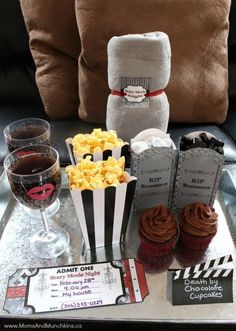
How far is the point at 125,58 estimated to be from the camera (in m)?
0.99

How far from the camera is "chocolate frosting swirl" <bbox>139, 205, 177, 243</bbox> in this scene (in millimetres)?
751

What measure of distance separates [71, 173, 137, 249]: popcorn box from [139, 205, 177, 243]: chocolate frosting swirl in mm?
49

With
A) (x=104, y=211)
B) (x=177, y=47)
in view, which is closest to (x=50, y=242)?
(x=104, y=211)

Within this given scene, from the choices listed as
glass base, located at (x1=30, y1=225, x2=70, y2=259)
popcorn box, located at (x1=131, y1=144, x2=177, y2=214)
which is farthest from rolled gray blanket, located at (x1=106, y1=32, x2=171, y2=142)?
glass base, located at (x1=30, y1=225, x2=70, y2=259)

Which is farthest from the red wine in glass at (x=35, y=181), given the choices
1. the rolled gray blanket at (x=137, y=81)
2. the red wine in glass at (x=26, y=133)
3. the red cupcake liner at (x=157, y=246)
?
the rolled gray blanket at (x=137, y=81)

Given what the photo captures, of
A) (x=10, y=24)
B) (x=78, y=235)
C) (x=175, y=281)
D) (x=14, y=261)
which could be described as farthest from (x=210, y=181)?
(x=10, y=24)

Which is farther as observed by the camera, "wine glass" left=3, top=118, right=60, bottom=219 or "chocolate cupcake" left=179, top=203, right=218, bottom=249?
"wine glass" left=3, top=118, right=60, bottom=219

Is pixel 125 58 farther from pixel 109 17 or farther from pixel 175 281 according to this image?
pixel 175 281

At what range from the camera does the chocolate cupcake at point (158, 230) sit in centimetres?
75

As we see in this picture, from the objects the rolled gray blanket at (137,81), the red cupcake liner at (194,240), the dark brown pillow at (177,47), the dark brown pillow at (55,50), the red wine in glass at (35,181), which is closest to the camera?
the red wine in glass at (35,181)

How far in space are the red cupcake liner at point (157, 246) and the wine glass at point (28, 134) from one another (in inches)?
11.4

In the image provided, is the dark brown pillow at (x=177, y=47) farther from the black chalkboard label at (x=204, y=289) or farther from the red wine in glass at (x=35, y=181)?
the black chalkboard label at (x=204, y=289)

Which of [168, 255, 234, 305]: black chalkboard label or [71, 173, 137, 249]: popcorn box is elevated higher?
[71, 173, 137, 249]: popcorn box

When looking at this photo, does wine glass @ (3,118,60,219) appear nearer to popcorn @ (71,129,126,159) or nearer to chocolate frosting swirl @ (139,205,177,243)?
popcorn @ (71,129,126,159)
